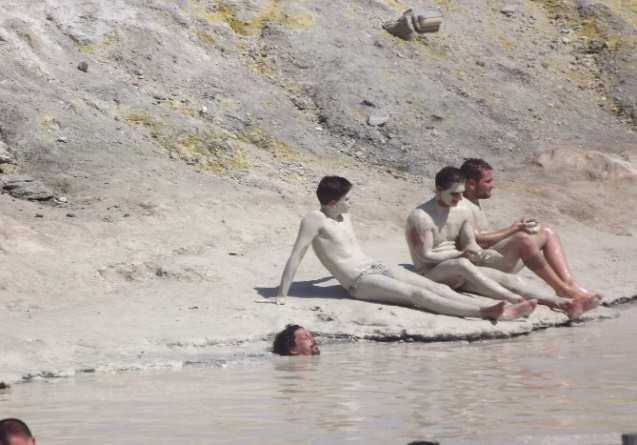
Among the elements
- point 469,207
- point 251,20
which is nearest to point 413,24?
point 251,20

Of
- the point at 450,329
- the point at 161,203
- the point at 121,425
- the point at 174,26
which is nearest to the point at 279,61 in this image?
the point at 174,26

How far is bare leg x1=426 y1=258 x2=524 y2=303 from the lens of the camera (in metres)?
12.7

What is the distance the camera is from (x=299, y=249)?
12.5 metres

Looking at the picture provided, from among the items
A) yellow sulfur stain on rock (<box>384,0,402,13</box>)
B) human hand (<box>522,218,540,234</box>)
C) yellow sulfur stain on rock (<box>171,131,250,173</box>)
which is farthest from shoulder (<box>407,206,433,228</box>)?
yellow sulfur stain on rock (<box>384,0,402,13</box>)

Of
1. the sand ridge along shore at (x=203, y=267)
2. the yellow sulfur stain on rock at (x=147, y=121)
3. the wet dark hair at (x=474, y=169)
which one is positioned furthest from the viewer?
the yellow sulfur stain on rock at (x=147, y=121)

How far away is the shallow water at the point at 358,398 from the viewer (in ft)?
25.0

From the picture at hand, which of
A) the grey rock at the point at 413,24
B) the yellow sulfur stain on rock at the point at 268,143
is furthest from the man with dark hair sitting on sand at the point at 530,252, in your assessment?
the grey rock at the point at 413,24

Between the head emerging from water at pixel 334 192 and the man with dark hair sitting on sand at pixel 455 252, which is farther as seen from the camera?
the man with dark hair sitting on sand at pixel 455 252

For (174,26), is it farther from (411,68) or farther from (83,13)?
(411,68)

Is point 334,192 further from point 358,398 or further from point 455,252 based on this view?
point 358,398

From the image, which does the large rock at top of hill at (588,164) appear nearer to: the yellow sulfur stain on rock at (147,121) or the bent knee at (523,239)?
the yellow sulfur stain on rock at (147,121)

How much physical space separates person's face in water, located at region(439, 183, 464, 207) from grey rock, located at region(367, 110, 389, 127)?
23.3 feet

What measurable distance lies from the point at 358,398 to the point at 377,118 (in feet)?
38.3

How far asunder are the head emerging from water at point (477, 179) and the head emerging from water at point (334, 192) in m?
1.46
